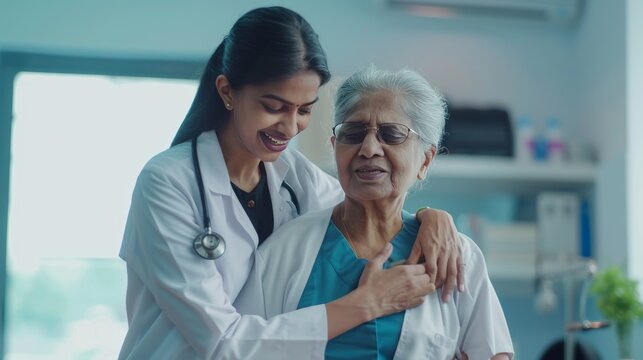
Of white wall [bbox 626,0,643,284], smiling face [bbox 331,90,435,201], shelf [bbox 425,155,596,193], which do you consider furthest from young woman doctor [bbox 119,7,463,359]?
white wall [bbox 626,0,643,284]

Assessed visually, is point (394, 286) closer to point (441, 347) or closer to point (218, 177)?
point (441, 347)

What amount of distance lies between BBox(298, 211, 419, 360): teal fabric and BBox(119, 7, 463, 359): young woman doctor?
0.12ft

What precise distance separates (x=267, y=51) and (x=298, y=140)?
A: 2.35m

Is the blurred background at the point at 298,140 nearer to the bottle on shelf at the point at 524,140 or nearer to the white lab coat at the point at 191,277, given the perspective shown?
the bottle on shelf at the point at 524,140

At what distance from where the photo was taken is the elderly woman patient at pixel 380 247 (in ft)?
6.27

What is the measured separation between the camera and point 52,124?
4.59 m

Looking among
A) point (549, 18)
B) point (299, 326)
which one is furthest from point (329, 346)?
point (549, 18)

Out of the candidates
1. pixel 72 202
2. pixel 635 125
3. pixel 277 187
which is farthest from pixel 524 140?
pixel 277 187

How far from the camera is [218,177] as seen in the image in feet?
6.68

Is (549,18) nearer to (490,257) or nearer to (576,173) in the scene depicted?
(576,173)

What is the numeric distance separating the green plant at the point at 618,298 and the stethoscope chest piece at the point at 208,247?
2.34 metres

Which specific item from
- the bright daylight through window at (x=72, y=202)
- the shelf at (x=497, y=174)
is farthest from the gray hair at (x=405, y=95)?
the bright daylight through window at (x=72, y=202)

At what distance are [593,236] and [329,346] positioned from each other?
2.98m

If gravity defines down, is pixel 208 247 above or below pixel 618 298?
above
